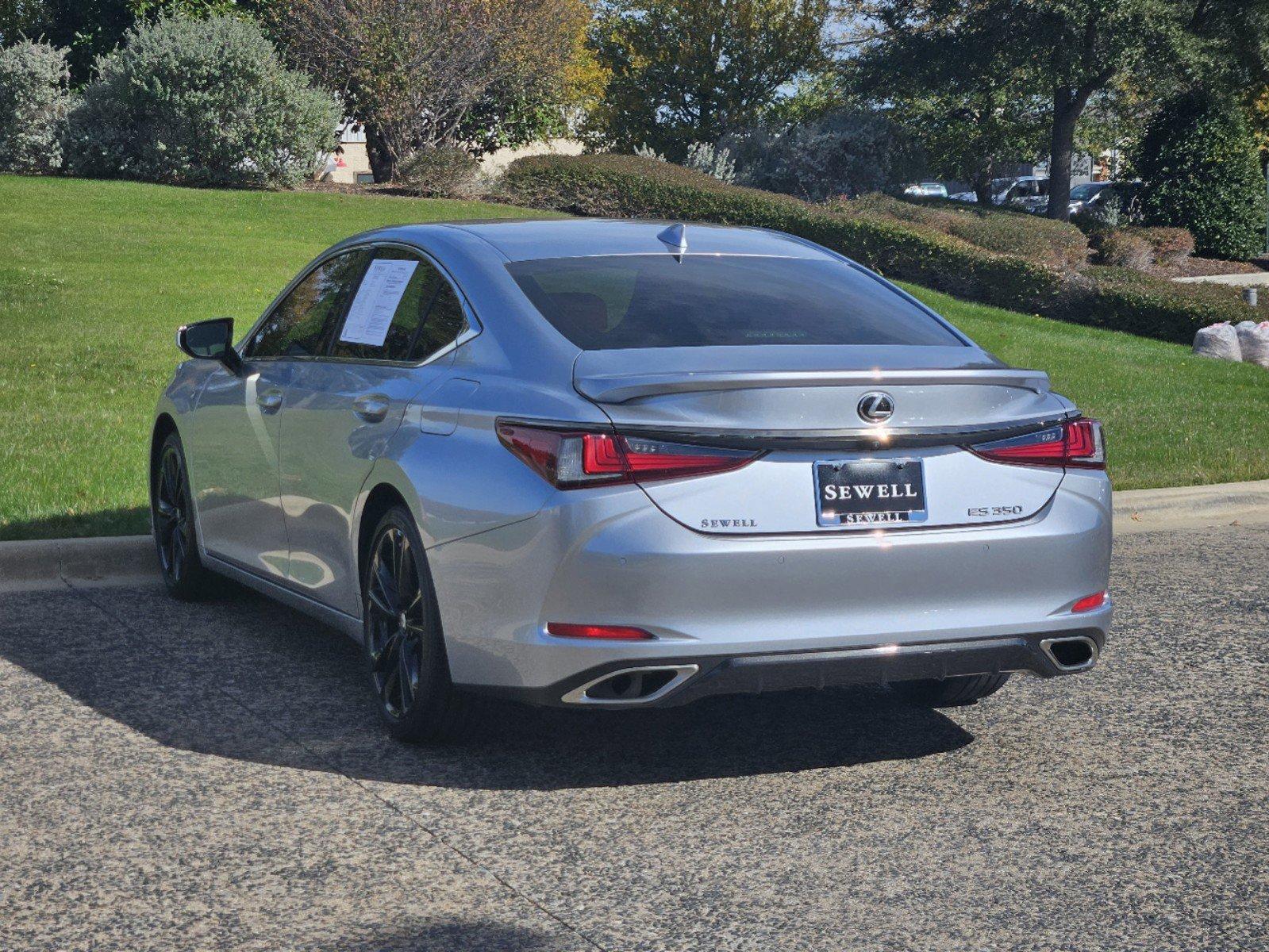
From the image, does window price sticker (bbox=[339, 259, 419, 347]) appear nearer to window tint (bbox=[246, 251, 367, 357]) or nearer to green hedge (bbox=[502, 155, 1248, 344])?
window tint (bbox=[246, 251, 367, 357])

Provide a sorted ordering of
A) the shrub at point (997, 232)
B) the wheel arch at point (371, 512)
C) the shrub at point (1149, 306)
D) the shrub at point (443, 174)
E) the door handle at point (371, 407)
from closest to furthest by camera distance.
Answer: the wheel arch at point (371, 512) < the door handle at point (371, 407) < the shrub at point (1149, 306) < the shrub at point (997, 232) < the shrub at point (443, 174)

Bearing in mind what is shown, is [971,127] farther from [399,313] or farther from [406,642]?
[406,642]

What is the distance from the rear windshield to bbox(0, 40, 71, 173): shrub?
2333 centimetres

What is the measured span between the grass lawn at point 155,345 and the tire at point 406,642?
131 inches

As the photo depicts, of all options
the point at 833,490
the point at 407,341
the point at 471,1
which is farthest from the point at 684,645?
the point at 471,1

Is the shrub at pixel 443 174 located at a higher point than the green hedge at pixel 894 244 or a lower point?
higher

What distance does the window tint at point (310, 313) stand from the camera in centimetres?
602

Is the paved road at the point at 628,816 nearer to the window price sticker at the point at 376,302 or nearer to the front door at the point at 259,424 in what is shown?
the front door at the point at 259,424

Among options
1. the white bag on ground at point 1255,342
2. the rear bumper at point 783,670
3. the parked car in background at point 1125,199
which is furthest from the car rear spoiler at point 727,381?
the parked car in background at point 1125,199

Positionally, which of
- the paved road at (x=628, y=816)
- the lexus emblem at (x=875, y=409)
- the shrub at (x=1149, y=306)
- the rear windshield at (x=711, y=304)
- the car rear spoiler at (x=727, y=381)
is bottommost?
the shrub at (x=1149, y=306)

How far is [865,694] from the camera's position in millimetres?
5809

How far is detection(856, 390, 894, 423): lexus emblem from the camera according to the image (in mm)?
4332

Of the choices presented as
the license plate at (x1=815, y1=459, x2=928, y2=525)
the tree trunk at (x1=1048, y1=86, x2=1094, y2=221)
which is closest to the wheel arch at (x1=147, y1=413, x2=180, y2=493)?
the license plate at (x1=815, y1=459, x2=928, y2=525)

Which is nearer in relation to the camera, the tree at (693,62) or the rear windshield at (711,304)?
the rear windshield at (711,304)
